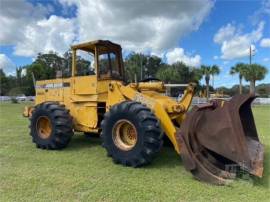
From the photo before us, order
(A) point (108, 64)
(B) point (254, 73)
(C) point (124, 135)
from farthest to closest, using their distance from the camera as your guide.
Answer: (B) point (254, 73) < (A) point (108, 64) < (C) point (124, 135)

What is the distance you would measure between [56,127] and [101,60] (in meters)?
1.81

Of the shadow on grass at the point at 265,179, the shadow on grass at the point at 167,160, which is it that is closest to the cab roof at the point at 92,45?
the shadow on grass at the point at 167,160

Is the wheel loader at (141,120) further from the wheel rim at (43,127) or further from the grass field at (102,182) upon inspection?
the grass field at (102,182)

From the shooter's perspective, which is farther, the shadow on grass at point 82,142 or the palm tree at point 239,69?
the palm tree at point 239,69

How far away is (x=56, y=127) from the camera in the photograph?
7.11 metres

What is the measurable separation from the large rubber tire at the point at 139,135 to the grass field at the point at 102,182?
0.56 ft

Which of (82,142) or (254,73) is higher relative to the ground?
(254,73)

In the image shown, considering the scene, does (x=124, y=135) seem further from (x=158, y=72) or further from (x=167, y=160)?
(x=158, y=72)

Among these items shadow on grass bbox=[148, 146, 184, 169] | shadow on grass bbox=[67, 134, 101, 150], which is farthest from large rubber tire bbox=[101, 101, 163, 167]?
shadow on grass bbox=[67, 134, 101, 150]

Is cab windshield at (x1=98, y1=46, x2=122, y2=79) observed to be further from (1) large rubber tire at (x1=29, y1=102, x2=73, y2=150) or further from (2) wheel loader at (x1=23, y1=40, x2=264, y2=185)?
(1) large rubber tire at (x1=29, y1=102, x2=73, y2=150)

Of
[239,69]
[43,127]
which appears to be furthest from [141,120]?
[239,69]

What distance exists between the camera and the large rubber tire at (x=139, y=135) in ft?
18.0

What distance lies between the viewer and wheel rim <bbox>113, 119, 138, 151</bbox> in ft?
19.6

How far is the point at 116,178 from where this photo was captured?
5059 mm
